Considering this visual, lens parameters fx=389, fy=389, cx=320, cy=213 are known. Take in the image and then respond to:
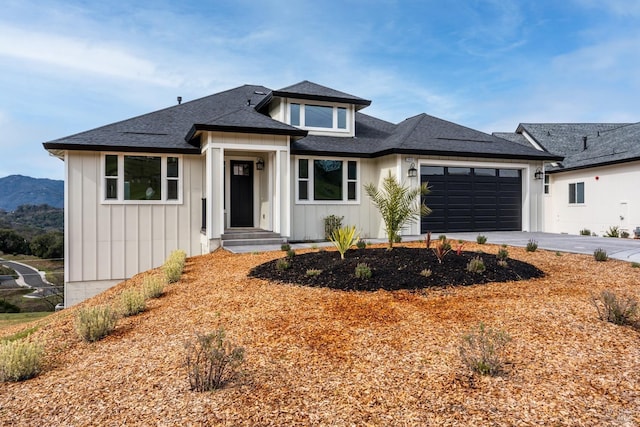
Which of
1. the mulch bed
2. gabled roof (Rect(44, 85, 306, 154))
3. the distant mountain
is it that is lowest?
the mulch bed

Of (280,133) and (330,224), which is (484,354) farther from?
(330,224)

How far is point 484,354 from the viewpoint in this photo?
3.36 meters

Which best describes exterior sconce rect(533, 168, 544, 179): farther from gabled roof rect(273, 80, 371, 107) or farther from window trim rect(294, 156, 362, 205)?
gabled roof rect(273, 80, 371, 107)

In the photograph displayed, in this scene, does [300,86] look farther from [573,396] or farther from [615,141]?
[615,141]

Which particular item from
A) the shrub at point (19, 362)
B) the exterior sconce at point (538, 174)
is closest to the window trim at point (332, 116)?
the exterior sconce at point (538, 174)

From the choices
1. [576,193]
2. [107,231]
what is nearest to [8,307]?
[107,231]

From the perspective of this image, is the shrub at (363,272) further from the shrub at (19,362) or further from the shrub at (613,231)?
the shrub at (613,231)

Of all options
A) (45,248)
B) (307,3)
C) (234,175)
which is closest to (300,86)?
(307,3)

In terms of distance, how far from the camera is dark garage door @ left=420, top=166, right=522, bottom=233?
1376 centimetres

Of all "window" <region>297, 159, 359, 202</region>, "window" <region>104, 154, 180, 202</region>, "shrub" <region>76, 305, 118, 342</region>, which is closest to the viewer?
"shrub" <region>76, 305, 118, 342</region>

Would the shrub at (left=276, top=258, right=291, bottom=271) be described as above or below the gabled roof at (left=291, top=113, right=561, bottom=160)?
below

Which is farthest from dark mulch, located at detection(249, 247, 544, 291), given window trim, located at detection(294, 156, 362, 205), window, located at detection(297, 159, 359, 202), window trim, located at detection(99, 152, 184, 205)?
window trim, located at detection(99, 152, 184, 205)

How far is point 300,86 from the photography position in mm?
14203

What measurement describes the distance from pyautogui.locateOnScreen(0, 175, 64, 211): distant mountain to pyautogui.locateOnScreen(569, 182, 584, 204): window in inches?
4365
